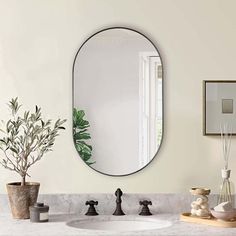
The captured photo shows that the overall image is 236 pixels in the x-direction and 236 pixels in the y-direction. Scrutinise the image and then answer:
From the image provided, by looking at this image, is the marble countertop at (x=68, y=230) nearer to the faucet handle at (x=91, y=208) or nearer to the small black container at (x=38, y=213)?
the small black container at (x=38, y=213)

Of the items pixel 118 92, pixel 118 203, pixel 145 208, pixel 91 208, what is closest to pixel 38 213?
pixel 91 208

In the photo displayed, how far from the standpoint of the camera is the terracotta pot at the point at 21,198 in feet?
9.62

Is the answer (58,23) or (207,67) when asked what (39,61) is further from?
(207,67)

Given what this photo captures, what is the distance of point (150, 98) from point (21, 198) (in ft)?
2.89

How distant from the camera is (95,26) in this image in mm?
3211

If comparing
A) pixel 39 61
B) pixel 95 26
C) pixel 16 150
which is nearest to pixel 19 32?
pixel 39 61

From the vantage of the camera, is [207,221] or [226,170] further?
[226,170]

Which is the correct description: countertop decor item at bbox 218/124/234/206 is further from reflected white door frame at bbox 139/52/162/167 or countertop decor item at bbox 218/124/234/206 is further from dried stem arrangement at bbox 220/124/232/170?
reflected white door frame at bbox 139/52/162/167

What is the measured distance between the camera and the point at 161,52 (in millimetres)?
3211

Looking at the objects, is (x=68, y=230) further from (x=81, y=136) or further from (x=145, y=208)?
(x=81, y=136)

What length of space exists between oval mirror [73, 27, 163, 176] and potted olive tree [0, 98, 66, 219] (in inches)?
7.1

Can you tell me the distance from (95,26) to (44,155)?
76cm

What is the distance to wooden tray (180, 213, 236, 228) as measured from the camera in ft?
9.02

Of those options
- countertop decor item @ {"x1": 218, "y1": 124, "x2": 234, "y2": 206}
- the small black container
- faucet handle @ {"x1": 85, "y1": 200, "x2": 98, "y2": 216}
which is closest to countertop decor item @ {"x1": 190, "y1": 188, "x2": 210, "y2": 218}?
countertop decor item @ {"x1": 218, "y1": 124, "x2": 234, "y2": 206}
